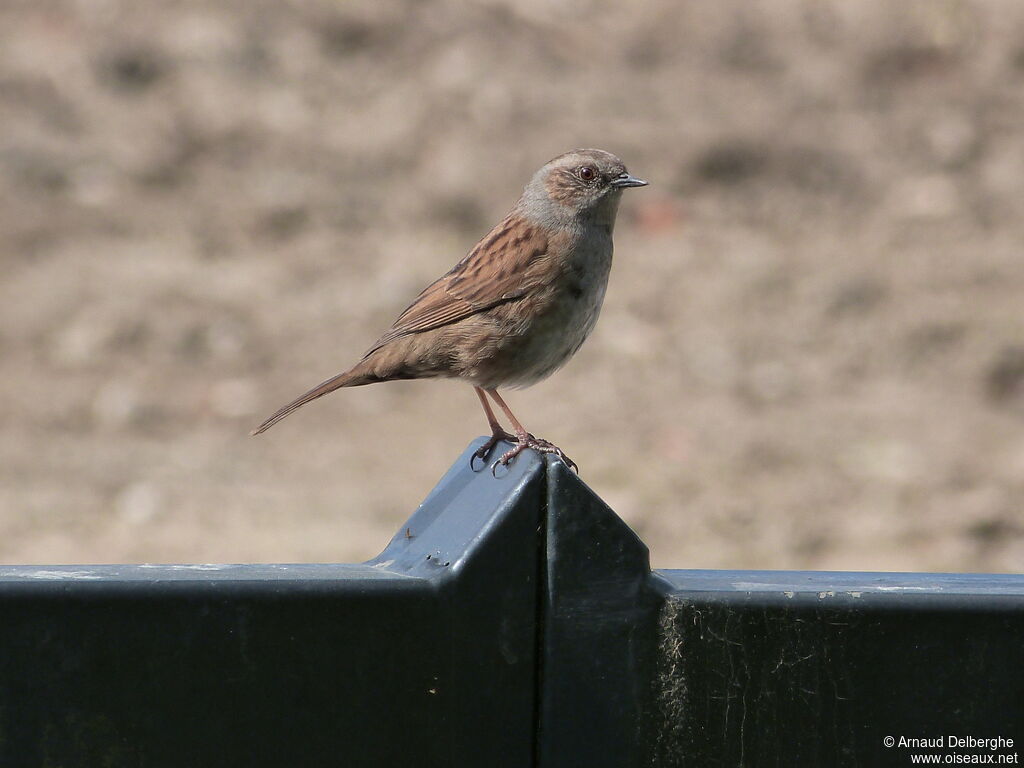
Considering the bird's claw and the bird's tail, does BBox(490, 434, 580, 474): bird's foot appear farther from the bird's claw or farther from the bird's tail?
the bird's tail

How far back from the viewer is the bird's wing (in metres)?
4.99

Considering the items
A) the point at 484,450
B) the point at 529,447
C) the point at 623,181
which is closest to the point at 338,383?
the point at 623,181

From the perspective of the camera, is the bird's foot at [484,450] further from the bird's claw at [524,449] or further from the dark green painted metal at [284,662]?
the dark green painted metal at [284,662]

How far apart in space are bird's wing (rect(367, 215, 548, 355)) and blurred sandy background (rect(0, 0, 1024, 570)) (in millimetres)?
3485

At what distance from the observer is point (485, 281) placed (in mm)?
5035

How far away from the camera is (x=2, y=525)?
28.4 ft

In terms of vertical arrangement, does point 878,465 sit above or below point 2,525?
above

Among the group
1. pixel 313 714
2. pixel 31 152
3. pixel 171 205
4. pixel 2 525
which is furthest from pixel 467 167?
pixel 313 714

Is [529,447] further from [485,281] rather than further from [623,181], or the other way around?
[623,181]

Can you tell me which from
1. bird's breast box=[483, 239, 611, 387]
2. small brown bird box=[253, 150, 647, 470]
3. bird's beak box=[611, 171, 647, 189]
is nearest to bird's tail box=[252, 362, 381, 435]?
small brown bird box=[253, 150, 647, 470]

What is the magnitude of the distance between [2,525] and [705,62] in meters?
7.84

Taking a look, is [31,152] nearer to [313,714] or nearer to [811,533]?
[811,533]

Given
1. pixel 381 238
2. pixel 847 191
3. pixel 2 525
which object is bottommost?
pixel 2 525

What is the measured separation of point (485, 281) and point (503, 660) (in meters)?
2.60
